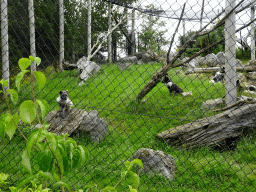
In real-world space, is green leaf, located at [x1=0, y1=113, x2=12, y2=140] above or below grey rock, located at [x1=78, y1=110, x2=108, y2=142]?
above

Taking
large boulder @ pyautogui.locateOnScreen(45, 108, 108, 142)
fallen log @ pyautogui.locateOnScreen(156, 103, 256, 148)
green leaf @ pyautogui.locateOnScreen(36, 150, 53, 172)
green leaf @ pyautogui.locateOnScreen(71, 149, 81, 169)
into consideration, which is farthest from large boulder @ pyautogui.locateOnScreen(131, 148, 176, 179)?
green leaf @ pyautogui.locateOnScreen(36, 150, 53, 172)

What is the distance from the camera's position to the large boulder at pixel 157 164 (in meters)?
2.66

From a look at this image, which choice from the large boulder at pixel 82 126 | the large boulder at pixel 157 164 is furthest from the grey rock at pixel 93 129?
the large boulder at pixel 157 164

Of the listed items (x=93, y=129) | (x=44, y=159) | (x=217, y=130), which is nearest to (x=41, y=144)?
(x=44, y=159)

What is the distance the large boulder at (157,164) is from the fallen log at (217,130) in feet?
1.93

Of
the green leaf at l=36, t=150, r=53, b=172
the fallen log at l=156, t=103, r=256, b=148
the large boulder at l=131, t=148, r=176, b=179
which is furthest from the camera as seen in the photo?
the fallen log at l=156, t=103, r=256, b=148

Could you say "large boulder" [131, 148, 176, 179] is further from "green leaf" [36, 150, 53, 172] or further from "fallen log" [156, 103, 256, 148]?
"green leaf" [36, 150, 53, 172]

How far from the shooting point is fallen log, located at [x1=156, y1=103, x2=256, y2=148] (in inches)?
130

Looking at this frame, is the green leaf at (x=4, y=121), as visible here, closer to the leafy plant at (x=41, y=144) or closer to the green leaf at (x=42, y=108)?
the leafy plant at (x=41, y=144)

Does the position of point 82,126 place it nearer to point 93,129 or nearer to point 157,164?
point 93,129

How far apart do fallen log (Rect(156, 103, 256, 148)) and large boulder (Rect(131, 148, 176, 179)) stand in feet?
1.93

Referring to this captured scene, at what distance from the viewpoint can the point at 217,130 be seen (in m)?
3.29

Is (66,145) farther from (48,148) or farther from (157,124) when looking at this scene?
(157,124)

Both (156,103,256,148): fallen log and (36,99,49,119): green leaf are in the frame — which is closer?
(36,99,49,119): green leaf
